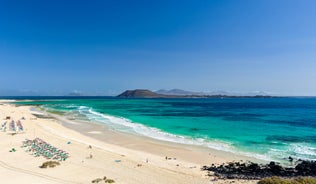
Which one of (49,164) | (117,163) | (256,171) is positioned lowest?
(117,163)

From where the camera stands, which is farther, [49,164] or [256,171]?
[49,164]

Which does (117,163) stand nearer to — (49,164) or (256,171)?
(49,164)

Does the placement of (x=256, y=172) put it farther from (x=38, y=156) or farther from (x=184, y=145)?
(x=38, y=156)

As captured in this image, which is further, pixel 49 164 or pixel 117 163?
pixel 117 163

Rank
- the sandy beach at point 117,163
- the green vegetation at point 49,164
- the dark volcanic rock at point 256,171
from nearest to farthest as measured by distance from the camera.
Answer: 1. the sandy beach at point 117,163
2. the dark volcanic rock at point 256,171
3. the green vegetation at point 49,164

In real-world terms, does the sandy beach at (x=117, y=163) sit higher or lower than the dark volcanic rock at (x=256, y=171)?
lower

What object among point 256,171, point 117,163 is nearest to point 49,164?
point 117,163

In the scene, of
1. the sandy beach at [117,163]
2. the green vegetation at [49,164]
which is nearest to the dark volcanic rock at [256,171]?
the sandy beach at [117,163]

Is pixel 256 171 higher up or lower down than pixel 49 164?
lower down

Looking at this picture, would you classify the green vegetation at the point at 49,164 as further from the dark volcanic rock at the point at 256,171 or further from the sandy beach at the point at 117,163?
the dark volcanic rock at the point at 256,171

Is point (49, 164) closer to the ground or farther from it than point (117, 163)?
farther from it

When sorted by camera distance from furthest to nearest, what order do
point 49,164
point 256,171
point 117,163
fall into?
point 117,163
point 49,164
point 256,171

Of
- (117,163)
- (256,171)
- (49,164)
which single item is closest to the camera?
(256,171)

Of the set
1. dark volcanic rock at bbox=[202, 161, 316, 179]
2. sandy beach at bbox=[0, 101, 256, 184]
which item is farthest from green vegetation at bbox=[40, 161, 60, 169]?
dark volcanic rock at bbox=[202, 161, 316, 179]
